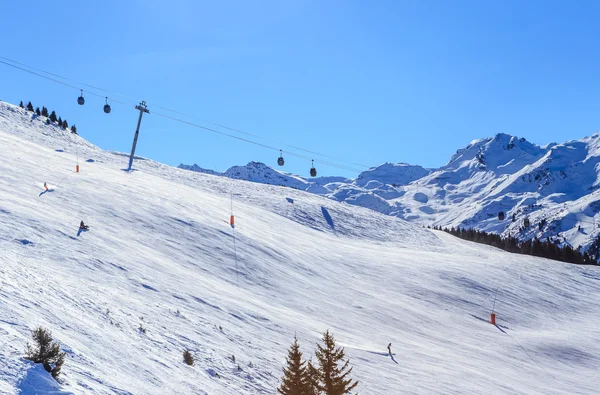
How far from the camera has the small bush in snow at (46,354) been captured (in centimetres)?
942

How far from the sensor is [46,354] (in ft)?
31.4

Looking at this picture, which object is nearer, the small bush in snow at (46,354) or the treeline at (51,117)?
the small bush in snow at (46,354)

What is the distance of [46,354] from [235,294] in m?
15.4

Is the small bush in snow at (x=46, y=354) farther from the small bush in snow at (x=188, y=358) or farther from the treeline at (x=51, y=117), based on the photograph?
the treeline at (x=51, y=117)

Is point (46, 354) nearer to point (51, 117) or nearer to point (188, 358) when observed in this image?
point (188, 358)

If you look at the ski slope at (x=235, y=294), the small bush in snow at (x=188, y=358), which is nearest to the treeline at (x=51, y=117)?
the ski slope at (x=235, y=294)

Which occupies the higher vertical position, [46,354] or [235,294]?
[46,354]

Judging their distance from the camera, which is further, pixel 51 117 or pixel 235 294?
pixel 51 117

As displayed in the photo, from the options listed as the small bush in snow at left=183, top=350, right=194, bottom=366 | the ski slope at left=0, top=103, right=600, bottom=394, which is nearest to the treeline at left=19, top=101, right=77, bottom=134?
the ski slope at left=0, top=103, right=600, bottom=394

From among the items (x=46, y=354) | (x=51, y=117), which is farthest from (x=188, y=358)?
(x=51, y=117)

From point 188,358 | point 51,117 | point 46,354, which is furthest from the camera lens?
point 51,117

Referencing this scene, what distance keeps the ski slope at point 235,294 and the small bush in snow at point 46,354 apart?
0.72ft

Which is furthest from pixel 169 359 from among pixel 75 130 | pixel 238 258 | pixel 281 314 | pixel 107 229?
pixel 75 130

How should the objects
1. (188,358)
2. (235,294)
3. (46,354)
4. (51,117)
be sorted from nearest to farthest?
(46,354) < (188,358) < (235,294) < (51,117)
